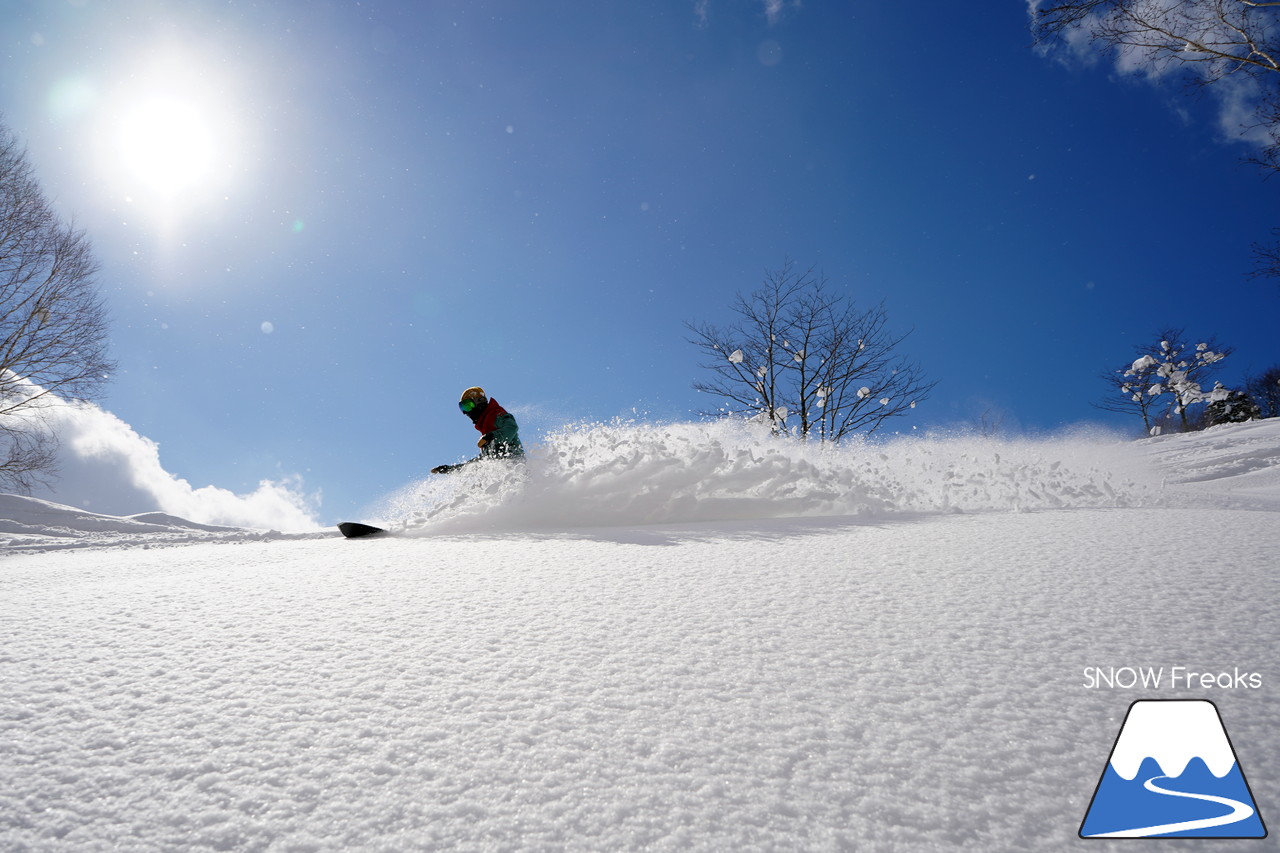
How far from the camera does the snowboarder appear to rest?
5.98 metres

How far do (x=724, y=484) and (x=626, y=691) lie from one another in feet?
12.0

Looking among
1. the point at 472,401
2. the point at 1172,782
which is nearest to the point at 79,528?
the point at 472,401

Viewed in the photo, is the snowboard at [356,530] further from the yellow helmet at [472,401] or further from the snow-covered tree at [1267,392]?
the snow-covered tree at [1267,392]

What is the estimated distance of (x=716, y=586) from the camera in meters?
1.89

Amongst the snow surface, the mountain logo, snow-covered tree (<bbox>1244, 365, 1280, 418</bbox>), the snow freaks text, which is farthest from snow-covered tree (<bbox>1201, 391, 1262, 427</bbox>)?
the mountain logo

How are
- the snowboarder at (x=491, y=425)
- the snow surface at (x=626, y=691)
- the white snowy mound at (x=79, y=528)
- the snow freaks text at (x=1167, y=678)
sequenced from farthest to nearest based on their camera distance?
the snowboarder at (x=491, y=425), the white snowy mound at (x=79, y=528), the snow freaks text at (x=1167, y=678), the snow surface at (x=626, y=691)

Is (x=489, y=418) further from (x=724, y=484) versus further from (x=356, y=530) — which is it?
(x=724, y=484)

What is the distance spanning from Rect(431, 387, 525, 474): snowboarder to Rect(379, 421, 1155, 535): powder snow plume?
2.47ft

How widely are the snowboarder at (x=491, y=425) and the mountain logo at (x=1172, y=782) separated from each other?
5240mm

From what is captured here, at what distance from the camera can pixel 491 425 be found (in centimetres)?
621

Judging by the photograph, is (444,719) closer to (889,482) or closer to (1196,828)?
(1196,828)

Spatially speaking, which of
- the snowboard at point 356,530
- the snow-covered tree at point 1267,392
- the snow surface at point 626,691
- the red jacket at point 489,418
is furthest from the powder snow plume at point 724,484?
the snow-covered tree at point 1267,392

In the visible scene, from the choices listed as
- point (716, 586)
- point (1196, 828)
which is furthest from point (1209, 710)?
point (716, 586)

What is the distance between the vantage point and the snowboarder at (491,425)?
598cm
